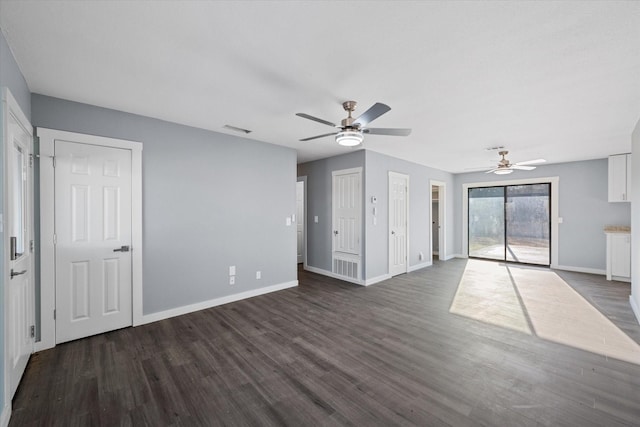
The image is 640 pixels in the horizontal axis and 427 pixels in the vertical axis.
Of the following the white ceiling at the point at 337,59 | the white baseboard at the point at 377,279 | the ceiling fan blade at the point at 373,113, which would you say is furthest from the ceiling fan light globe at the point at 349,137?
the white baseboard at the point at 377,279

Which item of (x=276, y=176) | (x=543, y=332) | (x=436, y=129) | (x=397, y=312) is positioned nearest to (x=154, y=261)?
(x=276, y=176)

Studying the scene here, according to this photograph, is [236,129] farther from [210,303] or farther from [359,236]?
[359,236]

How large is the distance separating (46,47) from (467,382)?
13.5 feet

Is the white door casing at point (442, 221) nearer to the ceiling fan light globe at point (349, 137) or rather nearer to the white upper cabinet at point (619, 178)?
the white upper cabinet at point (619, 178)

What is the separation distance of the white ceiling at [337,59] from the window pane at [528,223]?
368 cm

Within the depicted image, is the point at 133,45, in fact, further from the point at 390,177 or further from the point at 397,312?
the point at 390,177

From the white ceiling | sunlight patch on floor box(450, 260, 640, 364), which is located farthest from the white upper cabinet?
the white ceiling

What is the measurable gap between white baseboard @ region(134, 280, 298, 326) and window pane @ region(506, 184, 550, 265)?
6.03 metres

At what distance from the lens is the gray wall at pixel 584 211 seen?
228 inches

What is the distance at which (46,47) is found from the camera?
77.1 inches

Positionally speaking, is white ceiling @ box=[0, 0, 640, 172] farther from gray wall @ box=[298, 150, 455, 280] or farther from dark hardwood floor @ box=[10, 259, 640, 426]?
dark hardwood floor @ box=[10, 259, 640, 426]

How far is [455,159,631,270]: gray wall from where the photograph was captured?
578 cm

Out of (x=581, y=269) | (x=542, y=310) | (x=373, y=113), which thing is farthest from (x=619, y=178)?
(x=373, y=113)

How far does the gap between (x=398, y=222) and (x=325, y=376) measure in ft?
13.6
